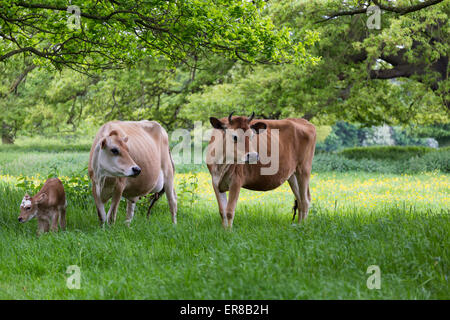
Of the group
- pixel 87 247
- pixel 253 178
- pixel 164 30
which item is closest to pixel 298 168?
pixel 253 178

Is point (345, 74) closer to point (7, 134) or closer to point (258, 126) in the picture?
point (258, 126)

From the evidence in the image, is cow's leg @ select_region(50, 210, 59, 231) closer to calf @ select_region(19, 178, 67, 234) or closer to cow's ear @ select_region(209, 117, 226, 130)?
calf @ select_region(19, 178, 67, 234)

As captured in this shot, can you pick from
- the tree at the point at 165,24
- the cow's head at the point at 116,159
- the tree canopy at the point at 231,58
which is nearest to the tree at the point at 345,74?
the tree canopy at the point at 231,58

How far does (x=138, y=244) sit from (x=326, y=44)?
1454 cm

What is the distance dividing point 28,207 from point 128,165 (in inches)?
69.1

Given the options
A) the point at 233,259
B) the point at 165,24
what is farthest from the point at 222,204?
the point at 165,24

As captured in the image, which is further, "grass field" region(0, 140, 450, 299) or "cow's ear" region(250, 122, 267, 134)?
"cow's ear" region(250, 122, 267, 134)

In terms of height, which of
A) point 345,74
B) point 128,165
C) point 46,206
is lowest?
point 46,206

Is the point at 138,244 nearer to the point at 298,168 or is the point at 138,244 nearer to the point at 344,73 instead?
the point at 298,168

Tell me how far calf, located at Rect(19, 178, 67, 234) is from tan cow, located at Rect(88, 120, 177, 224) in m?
0.60

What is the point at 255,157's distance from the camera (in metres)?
6.86

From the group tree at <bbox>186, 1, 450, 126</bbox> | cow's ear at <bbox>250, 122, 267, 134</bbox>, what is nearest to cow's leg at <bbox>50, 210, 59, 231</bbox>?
cow's ear at <bbox>250, 122, 267, 134</bbox>

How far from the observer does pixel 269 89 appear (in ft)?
65.3

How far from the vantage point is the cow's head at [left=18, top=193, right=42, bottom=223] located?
7.16 metres
